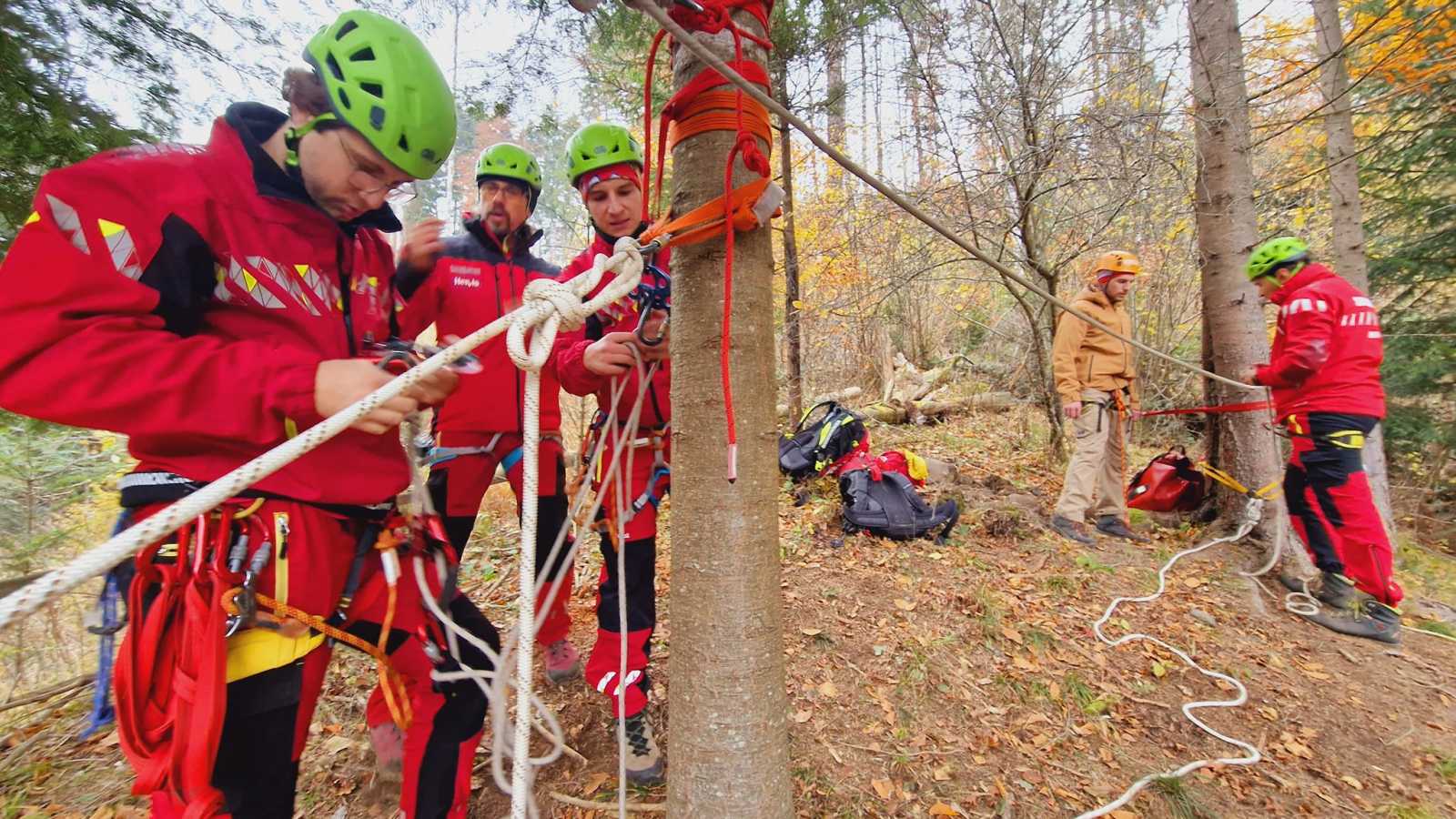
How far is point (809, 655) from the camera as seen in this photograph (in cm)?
270

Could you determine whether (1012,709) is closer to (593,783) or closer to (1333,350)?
(593,783)

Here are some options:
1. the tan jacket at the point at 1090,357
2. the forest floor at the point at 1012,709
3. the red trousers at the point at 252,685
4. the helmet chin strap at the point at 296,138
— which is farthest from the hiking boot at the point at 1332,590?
the helmet chin strap at the point at 296,138

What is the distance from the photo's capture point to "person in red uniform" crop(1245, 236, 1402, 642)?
3.27 m

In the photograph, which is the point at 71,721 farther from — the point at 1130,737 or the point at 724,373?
the point at 1130,737

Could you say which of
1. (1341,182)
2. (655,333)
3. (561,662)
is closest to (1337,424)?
(1341,182)

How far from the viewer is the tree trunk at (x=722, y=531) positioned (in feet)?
4.33

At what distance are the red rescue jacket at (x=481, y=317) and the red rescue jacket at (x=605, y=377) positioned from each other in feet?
0.91

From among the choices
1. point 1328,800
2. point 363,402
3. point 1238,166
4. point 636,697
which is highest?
point 1238,166

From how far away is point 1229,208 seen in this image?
3826 mm

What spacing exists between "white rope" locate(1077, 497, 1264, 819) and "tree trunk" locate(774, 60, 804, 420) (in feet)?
12.1

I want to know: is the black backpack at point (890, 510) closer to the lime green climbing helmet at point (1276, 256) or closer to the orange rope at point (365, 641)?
the lime green climbing helmet at point (1276, 256)

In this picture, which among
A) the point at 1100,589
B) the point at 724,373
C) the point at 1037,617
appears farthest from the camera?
the point at 1100,589

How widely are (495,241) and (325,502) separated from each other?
1714 millimetres

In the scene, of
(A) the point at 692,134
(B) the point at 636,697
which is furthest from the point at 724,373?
(B) the point at 636,697
